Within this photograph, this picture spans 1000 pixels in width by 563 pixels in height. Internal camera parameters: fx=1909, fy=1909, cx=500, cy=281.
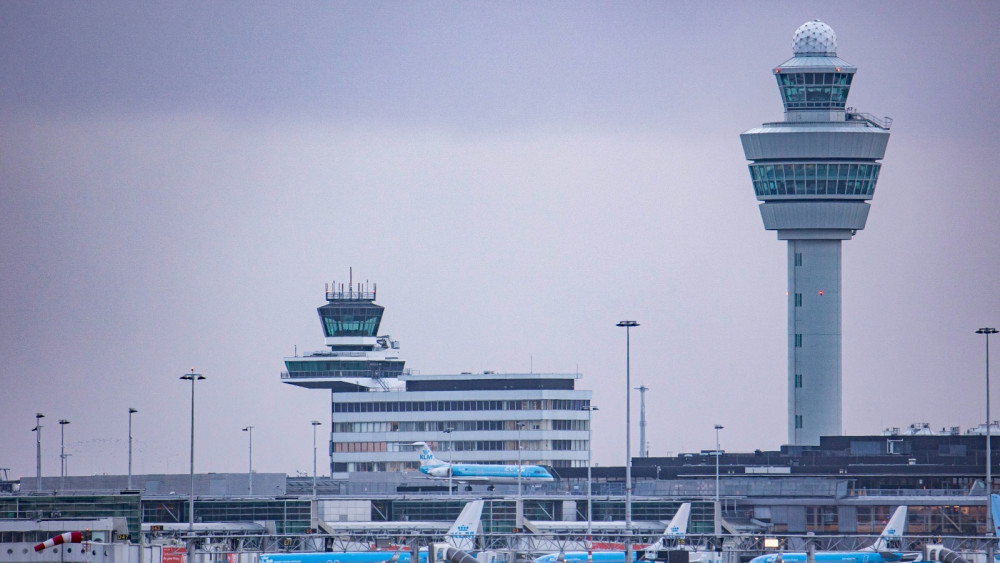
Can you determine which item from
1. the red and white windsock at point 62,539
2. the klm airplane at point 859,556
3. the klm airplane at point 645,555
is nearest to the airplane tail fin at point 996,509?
the klm airplane at point 859,556

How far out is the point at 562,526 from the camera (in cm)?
18088

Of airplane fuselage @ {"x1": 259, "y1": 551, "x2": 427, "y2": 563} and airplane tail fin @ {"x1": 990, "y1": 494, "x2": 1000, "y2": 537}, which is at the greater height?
airplane tail fin @ {"x1": 990, "y1": 494, "x2": 1000, "y2": 537}

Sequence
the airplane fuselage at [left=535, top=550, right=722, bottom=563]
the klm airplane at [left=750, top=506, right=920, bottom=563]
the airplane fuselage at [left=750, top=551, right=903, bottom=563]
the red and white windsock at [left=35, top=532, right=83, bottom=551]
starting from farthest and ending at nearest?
the airplane fuselage at [left=750, top=551, right=903, bottom=563], the klm airplane at [left=750, top=506, right=920, bottom=563], the airplane fuselage at [left=535, top=550, right=722, bottom=563], the red and white windsock at [left=35, top=532, right=83, bottom=551]

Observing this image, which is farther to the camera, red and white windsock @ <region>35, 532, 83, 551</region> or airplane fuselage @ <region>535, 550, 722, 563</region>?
airplane fuselage @ <region>535, 550, 722, 563</region>

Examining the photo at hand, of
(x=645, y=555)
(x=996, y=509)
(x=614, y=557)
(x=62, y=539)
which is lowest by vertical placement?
(x=614, y=557)

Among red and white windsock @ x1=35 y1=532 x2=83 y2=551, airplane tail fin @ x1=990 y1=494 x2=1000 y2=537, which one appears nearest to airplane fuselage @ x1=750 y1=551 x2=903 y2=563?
airplane tail fin @ x1=990 y1=494 x2=1000 y2=537

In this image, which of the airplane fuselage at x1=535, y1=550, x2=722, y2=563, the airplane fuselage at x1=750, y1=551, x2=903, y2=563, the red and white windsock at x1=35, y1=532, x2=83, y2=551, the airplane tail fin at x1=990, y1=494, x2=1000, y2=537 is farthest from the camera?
the airplane tail fin at x1=990, y1=494, x2=1000, y2=537

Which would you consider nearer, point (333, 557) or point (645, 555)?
point (645, 555)

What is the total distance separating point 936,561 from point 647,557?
24.3 meters

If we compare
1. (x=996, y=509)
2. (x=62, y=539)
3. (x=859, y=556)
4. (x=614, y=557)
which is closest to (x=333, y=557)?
(x=614, y=557)

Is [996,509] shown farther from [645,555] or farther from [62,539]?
[62,539]

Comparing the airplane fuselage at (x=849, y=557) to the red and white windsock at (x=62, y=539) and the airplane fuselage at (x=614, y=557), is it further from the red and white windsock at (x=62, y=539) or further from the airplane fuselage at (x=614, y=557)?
the red and white windsock at (x=62, y=539)

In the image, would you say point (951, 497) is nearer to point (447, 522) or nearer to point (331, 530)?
point (447, 522)

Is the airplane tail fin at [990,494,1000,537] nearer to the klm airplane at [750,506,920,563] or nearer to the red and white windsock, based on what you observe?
the klm airplane at [750,506,920,563]
